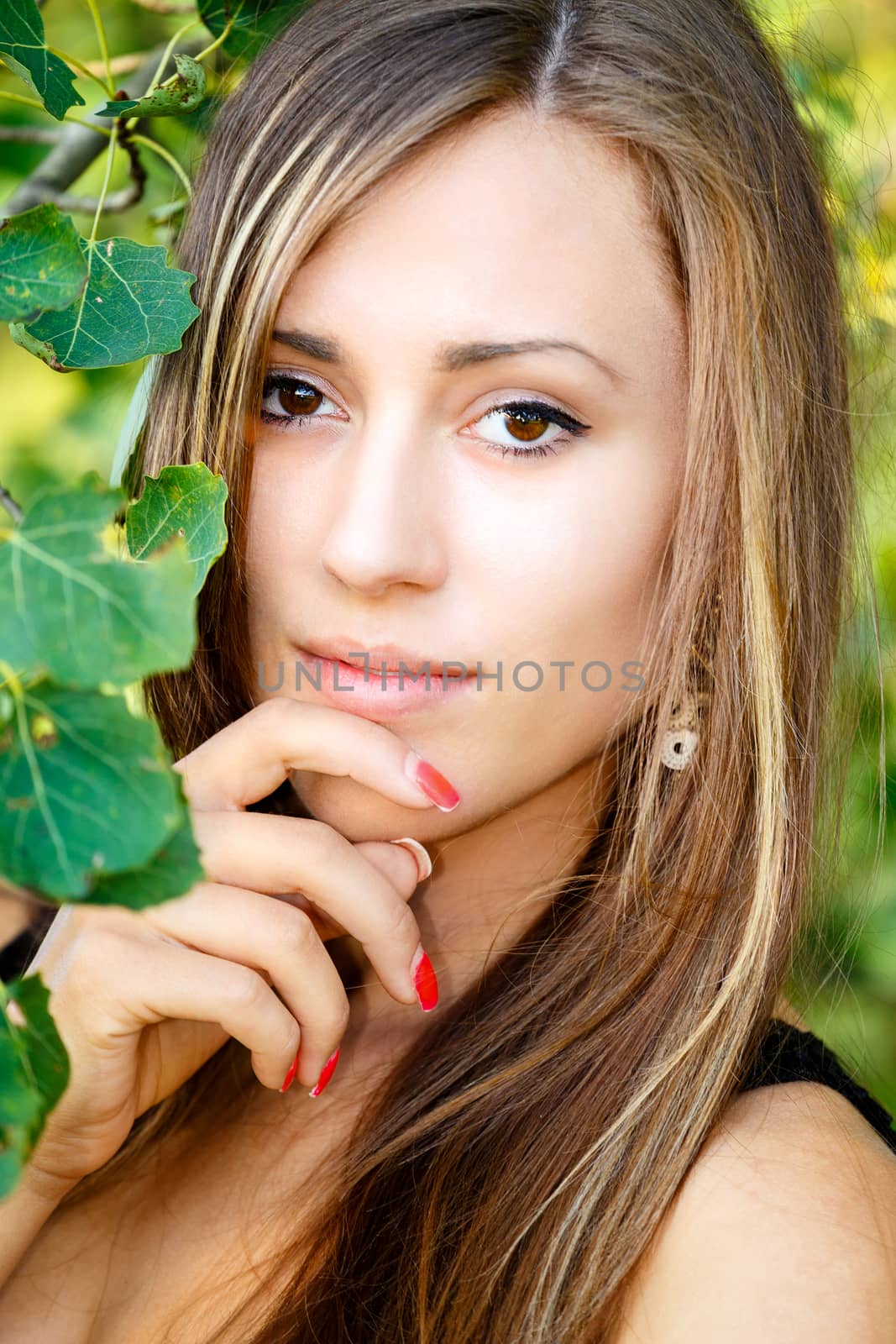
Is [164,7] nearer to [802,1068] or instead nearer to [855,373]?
[855,373]

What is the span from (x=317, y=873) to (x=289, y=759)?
0.15 metres

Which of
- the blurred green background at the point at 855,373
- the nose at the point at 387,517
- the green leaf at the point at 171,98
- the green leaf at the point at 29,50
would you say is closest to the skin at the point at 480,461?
the nose at the point at 387,517

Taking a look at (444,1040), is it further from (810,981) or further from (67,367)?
(67,367)

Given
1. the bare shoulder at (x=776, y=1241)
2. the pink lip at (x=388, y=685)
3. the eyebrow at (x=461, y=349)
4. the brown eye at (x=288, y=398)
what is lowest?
the bare shoulder at (x=776, y=1241)

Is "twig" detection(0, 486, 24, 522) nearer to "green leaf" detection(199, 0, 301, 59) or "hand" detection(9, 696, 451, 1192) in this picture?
"hand" detection(9, 696, 451, 1192)

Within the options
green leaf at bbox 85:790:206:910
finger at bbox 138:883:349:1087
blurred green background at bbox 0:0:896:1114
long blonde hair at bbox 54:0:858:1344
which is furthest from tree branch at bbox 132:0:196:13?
green leaf at bbox 85:790:206:910

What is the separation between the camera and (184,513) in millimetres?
997

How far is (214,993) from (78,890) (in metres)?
0.65

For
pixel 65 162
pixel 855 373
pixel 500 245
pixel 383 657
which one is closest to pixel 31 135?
pixel 65 162

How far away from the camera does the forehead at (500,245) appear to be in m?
1.32

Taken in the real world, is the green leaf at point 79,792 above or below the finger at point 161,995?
above

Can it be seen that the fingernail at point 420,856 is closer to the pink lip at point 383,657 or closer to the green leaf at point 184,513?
the pink lip at point 383,657

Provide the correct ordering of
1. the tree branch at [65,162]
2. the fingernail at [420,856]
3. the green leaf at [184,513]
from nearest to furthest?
the green leaf at [184,513] → the fingernail at [420,856] → the tree branch at [65,162]

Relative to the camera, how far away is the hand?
124 cm
